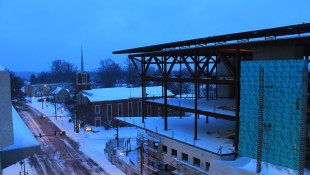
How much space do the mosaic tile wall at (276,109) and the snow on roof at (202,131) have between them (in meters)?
2.46

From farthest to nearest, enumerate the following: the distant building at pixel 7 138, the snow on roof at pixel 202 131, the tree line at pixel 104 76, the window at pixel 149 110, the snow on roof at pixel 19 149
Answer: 1. the tree line at pixel 104 76
2. the window at pixel 149 110
3. the snow on roof at pixel 202 131
4. the snow on roof at pixel 19 149
5. the distant building at pixel 7 138

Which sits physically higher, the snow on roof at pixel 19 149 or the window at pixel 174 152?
the snow on roof at pixel 19 149

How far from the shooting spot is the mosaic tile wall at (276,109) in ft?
55.7

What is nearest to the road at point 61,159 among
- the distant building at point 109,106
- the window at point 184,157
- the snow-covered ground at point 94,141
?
the snow-covered ground at point 94,141

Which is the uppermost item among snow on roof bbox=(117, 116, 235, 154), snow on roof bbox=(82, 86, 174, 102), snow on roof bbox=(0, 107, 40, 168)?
snow on roof bbox=(0, 107, 40, 168)

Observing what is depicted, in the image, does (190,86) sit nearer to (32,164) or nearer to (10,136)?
(32,164)

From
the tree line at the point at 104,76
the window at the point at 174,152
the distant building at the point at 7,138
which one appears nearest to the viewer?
the distant building at the point at 7,138

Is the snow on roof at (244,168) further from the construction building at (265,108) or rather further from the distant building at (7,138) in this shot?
the distant building at (7,138)

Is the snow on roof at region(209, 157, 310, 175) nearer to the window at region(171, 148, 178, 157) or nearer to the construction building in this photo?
the construction building

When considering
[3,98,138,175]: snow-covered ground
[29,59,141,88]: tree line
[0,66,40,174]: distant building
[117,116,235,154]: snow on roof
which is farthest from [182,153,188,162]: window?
[29,59,141,88]: tree line

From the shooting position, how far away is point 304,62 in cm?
1666

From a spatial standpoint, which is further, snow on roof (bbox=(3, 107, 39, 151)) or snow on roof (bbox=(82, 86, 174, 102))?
snow on roof (bbox=(82, 86, 174, 102))

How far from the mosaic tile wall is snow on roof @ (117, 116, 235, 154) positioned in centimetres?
246

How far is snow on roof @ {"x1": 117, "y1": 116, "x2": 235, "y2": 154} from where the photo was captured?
2267 centimetres
